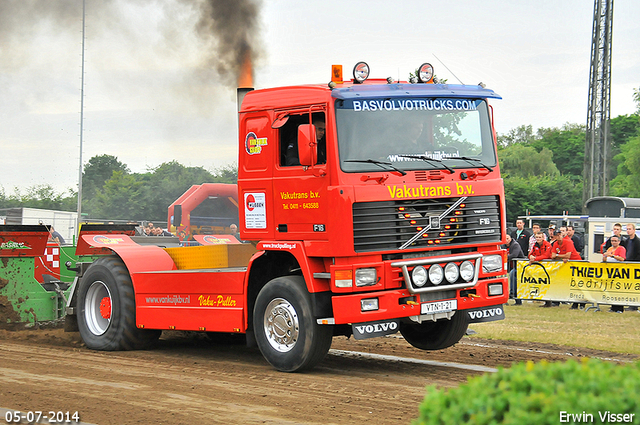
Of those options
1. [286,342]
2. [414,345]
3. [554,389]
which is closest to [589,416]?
[554,389]

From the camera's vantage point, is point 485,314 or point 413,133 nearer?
point 413,133

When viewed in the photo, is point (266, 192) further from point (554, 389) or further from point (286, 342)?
point (554, 389)

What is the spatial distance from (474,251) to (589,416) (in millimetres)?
6058

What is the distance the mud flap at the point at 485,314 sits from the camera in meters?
8.49

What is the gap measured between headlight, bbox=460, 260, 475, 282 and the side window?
6.34 ft

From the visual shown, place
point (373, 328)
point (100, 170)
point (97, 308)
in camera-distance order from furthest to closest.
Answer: point (100, 170), point (97, 308), point (373, 328)

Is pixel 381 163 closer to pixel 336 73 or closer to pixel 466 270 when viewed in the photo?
pixel 336 73

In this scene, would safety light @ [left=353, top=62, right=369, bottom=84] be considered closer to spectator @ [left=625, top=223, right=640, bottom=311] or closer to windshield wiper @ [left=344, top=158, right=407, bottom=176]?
windshield wiper @ [left=344, top=158, right=407, bottom=176]

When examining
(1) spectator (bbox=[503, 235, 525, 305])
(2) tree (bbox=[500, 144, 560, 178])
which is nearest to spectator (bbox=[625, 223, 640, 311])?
(1) spectator (bbox=[503, 235, 525, 305])

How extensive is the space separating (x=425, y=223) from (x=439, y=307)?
0.92 metres

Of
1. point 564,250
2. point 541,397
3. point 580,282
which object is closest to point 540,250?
point 564,250

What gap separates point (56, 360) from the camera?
9.04 m

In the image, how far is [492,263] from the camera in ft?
27.8

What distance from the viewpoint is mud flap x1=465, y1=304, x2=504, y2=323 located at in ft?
27.9
